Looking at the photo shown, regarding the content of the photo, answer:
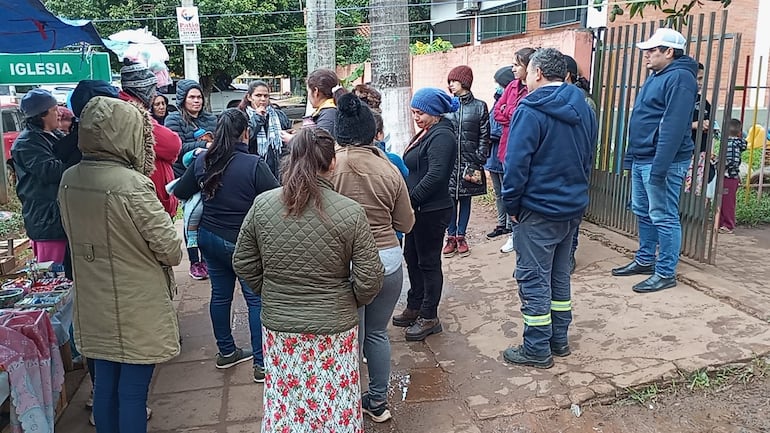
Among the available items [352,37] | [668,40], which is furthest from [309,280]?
[352,37]

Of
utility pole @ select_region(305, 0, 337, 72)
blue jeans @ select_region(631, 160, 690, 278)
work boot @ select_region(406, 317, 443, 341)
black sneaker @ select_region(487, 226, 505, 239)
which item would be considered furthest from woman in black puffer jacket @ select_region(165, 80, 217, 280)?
utility pole @ select_region(305, 0, 337, 72)

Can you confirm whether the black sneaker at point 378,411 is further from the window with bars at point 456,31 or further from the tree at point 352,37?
the tree at point 352,37

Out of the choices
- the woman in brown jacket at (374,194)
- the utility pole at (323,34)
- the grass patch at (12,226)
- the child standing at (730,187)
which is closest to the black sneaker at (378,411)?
the woman in brown jacket at (374,194)

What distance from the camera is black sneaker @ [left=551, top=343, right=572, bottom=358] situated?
3.80 metres

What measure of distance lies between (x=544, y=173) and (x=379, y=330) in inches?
50.2

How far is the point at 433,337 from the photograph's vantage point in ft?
14.0

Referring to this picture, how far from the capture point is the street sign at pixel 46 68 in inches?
175

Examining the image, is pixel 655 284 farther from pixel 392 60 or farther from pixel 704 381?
pixel 392 60

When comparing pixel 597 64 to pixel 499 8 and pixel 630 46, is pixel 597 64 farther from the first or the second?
pixel 499 8

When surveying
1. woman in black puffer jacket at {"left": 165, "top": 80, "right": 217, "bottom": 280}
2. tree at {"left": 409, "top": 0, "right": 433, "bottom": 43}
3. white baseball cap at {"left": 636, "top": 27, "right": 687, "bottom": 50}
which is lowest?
woman in black puffer jacket at {"left": 165, "top": 80, "right": 217, "bottom": 280}

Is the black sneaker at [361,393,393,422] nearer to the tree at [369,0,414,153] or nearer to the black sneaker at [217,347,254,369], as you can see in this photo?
the black sneaker at [217,347,254,369]

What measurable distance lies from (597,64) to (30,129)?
5.08 metres

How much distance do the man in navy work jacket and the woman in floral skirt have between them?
3.98 ft

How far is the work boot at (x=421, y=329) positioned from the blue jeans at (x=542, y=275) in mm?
746
